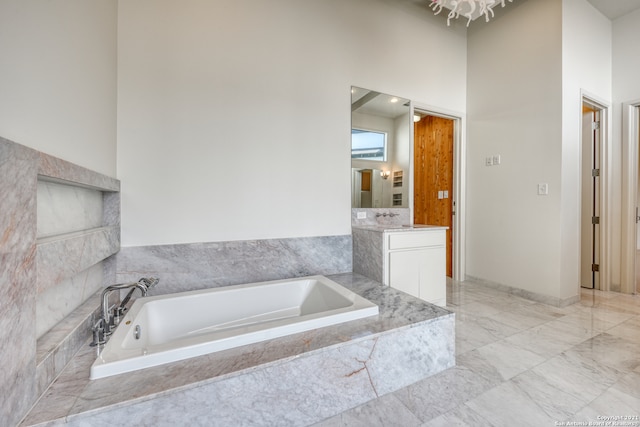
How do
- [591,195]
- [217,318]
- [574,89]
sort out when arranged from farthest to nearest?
[591,195] < [574,89] < [217,318]

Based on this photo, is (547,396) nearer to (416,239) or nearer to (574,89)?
(416,239)

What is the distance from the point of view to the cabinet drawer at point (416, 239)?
2.30 m

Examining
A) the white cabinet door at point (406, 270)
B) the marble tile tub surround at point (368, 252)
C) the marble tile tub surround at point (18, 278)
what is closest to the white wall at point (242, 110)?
the marble tile tub surround at point (368, 252)

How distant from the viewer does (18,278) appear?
32.2 inches

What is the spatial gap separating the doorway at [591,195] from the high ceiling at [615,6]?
3.18ft

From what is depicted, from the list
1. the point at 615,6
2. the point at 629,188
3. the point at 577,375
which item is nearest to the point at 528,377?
the point at 577,375

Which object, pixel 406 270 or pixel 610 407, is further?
pixel 406 270

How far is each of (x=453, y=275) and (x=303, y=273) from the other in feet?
7.60

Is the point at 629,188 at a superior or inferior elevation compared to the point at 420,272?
superior

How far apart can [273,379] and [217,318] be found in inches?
34.9

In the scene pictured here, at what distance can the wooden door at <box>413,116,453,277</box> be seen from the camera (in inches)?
144

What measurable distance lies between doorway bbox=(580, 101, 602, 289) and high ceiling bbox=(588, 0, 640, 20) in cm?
97

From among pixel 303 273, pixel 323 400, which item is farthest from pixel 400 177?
pixel 323 400

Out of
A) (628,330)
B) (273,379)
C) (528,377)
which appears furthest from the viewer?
(628,330)
